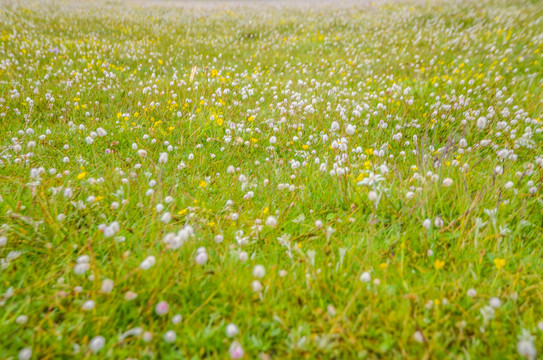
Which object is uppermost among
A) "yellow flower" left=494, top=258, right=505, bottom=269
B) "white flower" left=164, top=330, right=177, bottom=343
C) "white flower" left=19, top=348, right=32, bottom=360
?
"yellow flower" left=494, top=258, right=505, bottom=269

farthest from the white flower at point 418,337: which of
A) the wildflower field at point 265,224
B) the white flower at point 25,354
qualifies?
the white flower at point 25,354

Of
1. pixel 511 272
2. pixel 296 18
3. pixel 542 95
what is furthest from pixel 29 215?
pixel 296 18

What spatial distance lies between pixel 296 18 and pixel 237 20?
112 inches

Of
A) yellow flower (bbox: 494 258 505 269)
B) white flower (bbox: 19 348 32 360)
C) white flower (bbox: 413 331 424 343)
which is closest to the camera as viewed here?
white flower (bbox: 19 348 32 360)

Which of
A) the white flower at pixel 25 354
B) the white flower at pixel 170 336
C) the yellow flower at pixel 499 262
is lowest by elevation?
the white flower at pixel 170 336

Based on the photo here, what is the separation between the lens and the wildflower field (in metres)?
1.71

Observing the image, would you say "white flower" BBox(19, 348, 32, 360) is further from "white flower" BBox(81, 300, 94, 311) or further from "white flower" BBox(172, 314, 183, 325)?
"white flower" BBox(172, 314, 183, 325)

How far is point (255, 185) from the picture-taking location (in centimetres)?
323

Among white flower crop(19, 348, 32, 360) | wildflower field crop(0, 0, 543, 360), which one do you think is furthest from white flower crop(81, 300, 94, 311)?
white flower crop(19, 348, 32, 360)

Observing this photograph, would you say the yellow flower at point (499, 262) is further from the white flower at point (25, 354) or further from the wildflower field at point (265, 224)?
the white flower at point (25, 354)

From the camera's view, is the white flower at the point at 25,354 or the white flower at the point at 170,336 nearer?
the white flower at the point at 25,354

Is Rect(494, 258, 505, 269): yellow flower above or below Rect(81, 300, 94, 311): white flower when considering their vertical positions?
above

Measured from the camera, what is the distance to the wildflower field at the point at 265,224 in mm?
1712

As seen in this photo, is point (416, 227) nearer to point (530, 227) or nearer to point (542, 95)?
point (530, 227)
